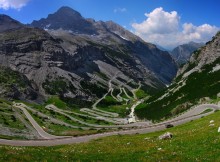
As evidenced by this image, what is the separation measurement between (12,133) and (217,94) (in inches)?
3330

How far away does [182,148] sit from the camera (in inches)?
1372

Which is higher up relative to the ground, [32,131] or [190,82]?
[190,82]

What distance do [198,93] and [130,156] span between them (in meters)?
128

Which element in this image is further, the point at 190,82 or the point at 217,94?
the point at 190,82

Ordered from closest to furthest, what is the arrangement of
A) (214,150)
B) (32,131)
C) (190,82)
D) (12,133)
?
1. (214,150)
2. (12,133)
3. (32,131)
4. (190,82)

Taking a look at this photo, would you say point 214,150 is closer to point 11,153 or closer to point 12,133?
point 11,153

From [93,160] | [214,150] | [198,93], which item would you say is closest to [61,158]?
[93,160]

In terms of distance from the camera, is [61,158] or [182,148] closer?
[61,158]

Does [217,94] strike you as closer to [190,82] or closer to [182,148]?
[190,82]

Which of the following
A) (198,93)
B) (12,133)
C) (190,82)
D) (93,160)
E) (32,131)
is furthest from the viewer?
(190,82)

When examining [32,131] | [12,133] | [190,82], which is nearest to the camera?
[12,133]

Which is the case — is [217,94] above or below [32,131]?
above

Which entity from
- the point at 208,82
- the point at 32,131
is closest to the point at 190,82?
the point at 208,82

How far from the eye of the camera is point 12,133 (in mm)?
122375
